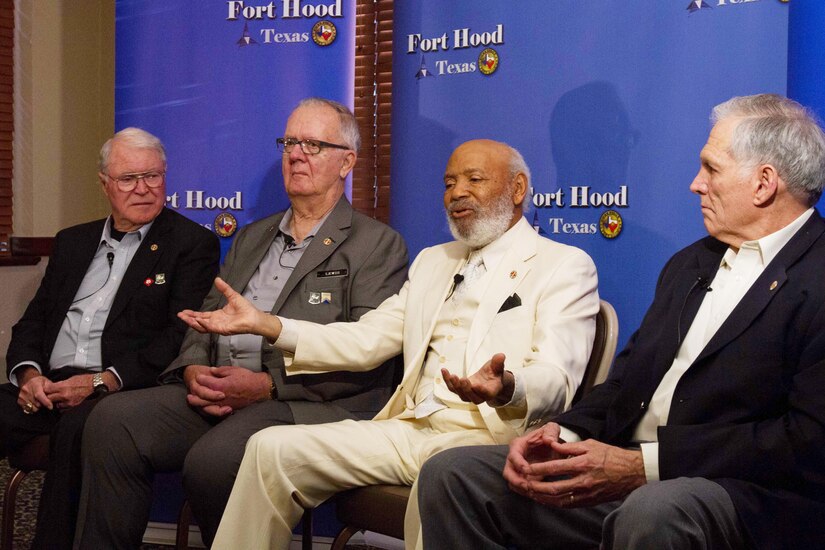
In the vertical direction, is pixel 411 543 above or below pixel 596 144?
below

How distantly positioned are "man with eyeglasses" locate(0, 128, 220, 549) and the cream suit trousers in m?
0.84

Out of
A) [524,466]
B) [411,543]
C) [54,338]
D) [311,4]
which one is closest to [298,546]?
[54,338]

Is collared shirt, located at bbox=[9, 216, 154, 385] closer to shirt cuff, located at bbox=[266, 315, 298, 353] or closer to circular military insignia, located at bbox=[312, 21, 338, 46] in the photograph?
shirt cuff, located at bbox=[266, 315, 298, 353]

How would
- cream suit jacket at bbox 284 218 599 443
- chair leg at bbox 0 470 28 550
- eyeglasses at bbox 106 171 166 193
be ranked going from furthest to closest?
eyeglasses at bbox 106 171 166 193 → chair leg at bbox 0 470 28 550 → cream suit jacket at bbox 284 218 599 443

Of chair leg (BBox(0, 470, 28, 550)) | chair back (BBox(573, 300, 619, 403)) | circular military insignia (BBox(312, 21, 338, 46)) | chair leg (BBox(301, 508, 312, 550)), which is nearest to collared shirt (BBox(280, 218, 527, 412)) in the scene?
chair back (BBox(573, 300, 619, 403))

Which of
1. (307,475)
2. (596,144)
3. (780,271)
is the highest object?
(596,144)

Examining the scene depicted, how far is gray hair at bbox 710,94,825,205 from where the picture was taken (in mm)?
2469

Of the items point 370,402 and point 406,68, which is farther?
point 406,68

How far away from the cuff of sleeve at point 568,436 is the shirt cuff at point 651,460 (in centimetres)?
31

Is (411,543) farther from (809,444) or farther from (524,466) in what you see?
(809,444)

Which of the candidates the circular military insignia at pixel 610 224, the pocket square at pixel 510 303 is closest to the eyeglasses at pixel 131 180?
the pocket square at pixel 510 303

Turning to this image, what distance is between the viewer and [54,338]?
12.8 ft

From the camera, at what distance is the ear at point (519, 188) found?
133 inches

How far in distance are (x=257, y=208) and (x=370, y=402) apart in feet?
4.21
